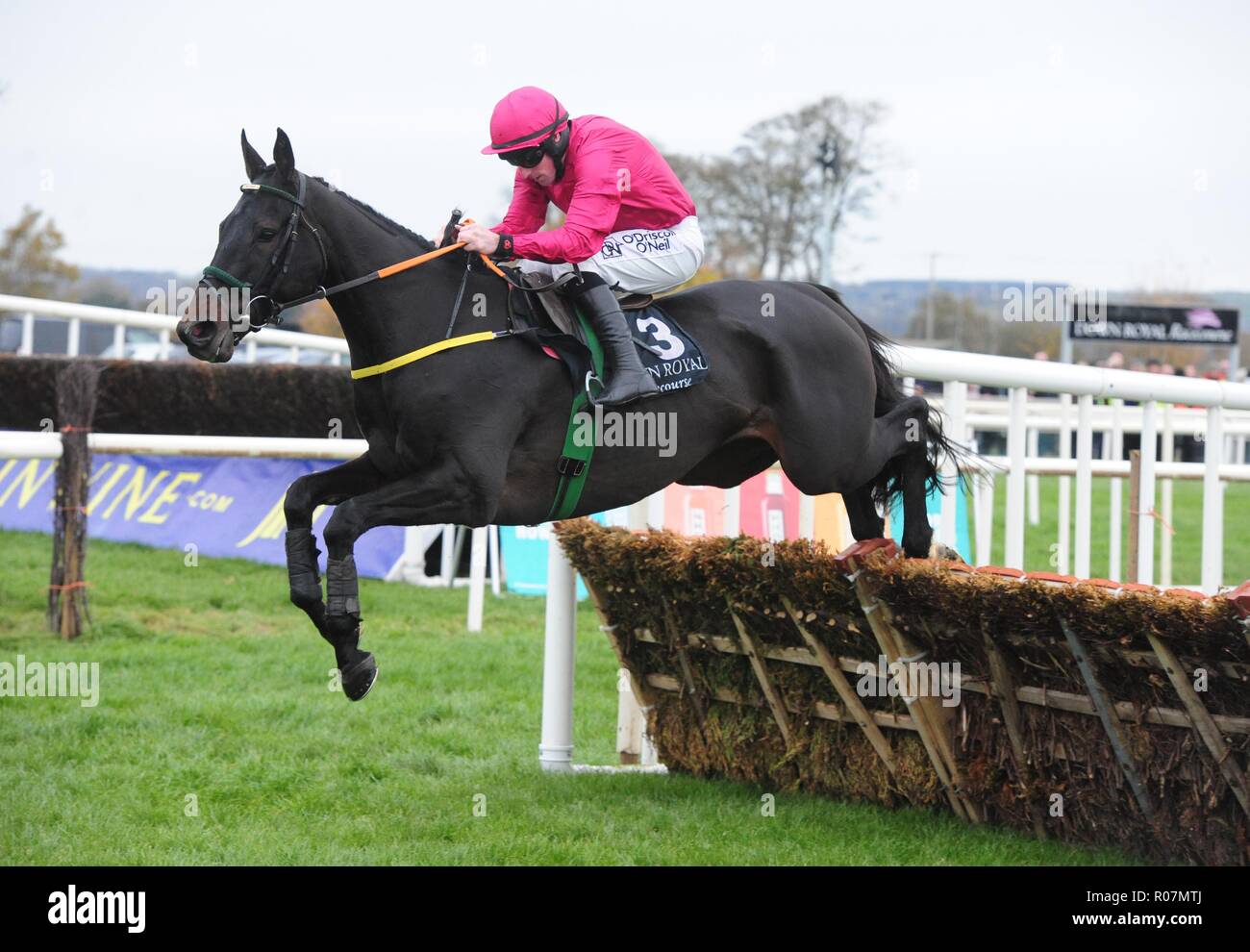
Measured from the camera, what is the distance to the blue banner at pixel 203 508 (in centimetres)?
→ 1071

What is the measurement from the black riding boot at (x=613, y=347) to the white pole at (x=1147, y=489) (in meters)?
2.04

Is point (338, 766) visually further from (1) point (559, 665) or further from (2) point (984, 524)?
(2) point (984, 524)

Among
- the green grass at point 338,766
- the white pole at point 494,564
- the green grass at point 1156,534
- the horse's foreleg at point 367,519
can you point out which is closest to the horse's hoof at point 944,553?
the green grass at point 338,766

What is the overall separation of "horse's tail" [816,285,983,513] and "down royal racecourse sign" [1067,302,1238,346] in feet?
70.7

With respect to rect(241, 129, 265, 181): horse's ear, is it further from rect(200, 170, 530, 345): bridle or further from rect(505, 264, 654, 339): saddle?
rect(505, 264, 654, 339): saddle

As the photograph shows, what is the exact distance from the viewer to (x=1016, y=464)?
17.8 ft

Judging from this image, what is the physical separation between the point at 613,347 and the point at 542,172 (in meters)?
0.69

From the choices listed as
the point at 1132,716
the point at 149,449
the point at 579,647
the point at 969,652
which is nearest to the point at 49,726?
the point at 149,449

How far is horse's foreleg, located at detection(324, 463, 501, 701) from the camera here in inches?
179

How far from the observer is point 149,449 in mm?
9156

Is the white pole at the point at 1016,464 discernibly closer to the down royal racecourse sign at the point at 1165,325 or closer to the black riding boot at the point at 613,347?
the black riding boot at the point at 613,347
